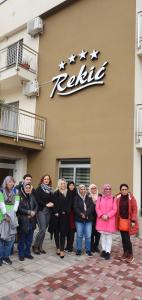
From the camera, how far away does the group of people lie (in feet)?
17.0

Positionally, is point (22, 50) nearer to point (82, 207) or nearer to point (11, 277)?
point (82, 207)

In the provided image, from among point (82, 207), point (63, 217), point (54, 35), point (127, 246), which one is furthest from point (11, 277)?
point (54, 35)

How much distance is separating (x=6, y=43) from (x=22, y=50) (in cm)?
169

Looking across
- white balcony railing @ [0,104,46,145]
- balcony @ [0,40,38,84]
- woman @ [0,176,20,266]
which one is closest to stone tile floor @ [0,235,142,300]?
woman @ [0,176,20,266]

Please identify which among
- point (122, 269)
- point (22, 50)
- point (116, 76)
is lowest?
point (122, 269)

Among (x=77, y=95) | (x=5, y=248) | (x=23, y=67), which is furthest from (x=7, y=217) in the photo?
(x=23, y=67)

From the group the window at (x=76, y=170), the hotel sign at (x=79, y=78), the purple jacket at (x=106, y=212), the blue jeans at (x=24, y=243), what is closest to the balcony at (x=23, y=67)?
the hotel sign at (x=79, y=78)

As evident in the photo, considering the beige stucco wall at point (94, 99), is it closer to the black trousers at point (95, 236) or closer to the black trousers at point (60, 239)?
Result: the black trousers at point (95, 236)

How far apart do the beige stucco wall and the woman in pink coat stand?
284cm

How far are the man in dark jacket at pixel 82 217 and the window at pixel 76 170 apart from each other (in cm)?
379

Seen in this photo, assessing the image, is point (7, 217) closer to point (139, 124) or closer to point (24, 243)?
point (24, 243)

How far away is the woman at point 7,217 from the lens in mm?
4863

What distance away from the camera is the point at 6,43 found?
13578 mm

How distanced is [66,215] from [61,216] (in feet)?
0.35
